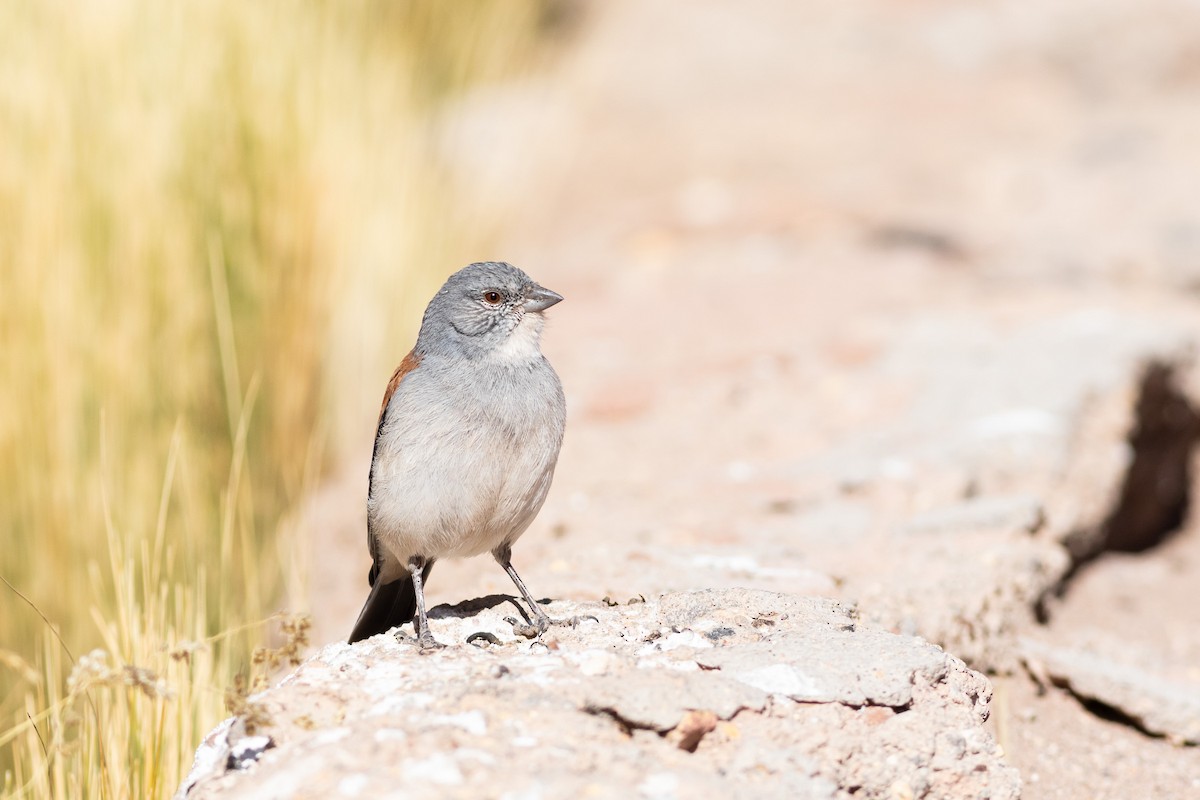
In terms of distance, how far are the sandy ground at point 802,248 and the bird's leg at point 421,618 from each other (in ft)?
1.52

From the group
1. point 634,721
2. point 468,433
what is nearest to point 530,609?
point 468,433

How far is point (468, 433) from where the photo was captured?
10.5 feet

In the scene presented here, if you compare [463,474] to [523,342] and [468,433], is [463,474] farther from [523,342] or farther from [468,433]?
[523,342]

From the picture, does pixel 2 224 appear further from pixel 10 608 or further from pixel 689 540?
pixel 689 540

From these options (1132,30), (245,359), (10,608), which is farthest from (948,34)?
(10,608)

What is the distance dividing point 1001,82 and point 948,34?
891 millimetres

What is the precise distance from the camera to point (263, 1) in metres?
5.67

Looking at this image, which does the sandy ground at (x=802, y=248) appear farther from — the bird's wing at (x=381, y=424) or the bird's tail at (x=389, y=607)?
the bird's wing at (x=381, y=424)

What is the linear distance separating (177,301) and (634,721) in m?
3.19

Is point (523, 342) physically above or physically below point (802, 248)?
above

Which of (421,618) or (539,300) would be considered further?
(539,300)

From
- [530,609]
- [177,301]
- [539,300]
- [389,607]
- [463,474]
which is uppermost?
[539,300]

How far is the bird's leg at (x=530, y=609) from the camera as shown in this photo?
301 cm

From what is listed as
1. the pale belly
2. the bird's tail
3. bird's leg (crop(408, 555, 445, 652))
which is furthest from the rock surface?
the bird's tail
